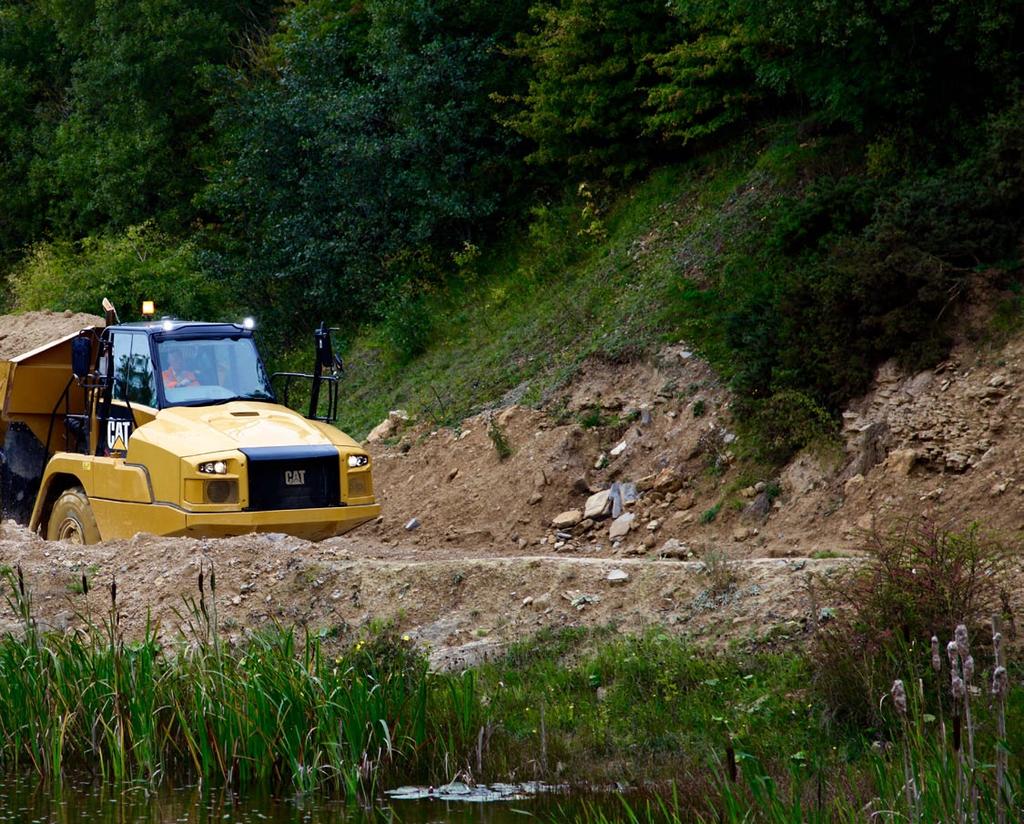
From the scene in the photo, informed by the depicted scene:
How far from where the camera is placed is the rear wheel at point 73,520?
47.5 ft

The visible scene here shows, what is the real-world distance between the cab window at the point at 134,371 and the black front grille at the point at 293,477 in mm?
1650

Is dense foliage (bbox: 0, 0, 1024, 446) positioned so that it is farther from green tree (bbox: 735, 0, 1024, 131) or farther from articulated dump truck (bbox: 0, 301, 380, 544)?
articulated dump truck (bbox: 0, 301, 380, 544)

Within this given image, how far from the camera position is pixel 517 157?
27.1 metres

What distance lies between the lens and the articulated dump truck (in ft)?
42.9

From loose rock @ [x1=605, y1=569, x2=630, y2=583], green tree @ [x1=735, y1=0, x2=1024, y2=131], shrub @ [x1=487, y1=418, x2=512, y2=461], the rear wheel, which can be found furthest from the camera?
shrub @ [x1=487, y1=418, x2=512, y2=461]

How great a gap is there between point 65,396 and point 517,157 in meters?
13.0

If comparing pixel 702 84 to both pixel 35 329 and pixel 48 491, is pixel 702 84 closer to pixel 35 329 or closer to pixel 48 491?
pixel 35 329

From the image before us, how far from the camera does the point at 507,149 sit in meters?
26.7

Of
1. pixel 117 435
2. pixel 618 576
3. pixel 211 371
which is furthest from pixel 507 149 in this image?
pixel 618 576

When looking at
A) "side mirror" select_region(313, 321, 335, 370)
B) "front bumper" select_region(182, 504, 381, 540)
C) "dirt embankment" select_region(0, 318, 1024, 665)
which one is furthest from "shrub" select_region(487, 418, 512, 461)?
"front bumper" select_region(182, 504, 381, 540)

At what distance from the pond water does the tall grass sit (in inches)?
5.0

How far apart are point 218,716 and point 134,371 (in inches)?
263

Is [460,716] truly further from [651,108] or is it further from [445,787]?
[651,108]

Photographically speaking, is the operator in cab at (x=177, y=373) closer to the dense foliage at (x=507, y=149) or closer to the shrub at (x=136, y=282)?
the dense foliage at (x=507, y=149)
